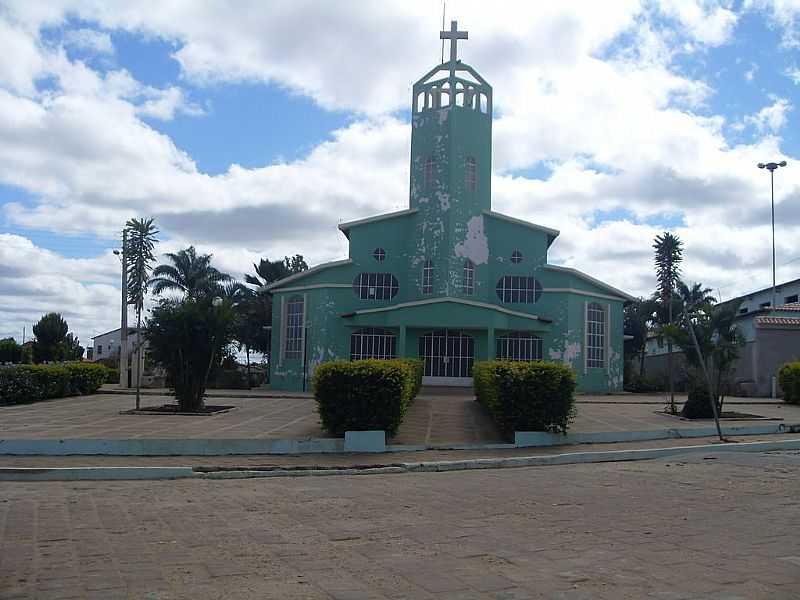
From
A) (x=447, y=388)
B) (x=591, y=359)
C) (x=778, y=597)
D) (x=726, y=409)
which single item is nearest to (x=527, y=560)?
(x=778, y=597)

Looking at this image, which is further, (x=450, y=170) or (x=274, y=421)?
(x=450, y=170)

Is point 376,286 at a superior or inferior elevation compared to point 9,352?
superior

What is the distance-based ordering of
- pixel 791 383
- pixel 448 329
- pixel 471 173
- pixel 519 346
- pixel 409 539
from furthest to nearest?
pixel 471 173
pixel 519 346
pixel 448 329
pixel 791 383
pixel 409 539

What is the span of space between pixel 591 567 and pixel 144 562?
3459 millimetres

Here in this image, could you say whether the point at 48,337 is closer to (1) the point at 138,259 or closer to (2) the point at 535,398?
(1) the point at 138,259

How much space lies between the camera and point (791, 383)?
27.0 metres

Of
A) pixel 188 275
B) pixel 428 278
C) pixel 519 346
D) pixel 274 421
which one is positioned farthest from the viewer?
pixel 188 275

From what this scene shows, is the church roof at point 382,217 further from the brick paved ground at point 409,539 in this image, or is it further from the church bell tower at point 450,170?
the brick paved ground at point 409,539

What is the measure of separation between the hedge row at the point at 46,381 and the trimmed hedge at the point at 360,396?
12.5 metres

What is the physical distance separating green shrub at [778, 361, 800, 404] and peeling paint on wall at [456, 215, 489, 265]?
12798 mm

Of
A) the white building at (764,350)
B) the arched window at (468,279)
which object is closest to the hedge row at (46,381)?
the arched window at (468,279)

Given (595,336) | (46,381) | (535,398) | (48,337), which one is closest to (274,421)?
(535,398)

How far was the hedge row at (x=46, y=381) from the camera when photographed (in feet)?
78.8

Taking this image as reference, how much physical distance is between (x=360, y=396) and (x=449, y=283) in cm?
1785
